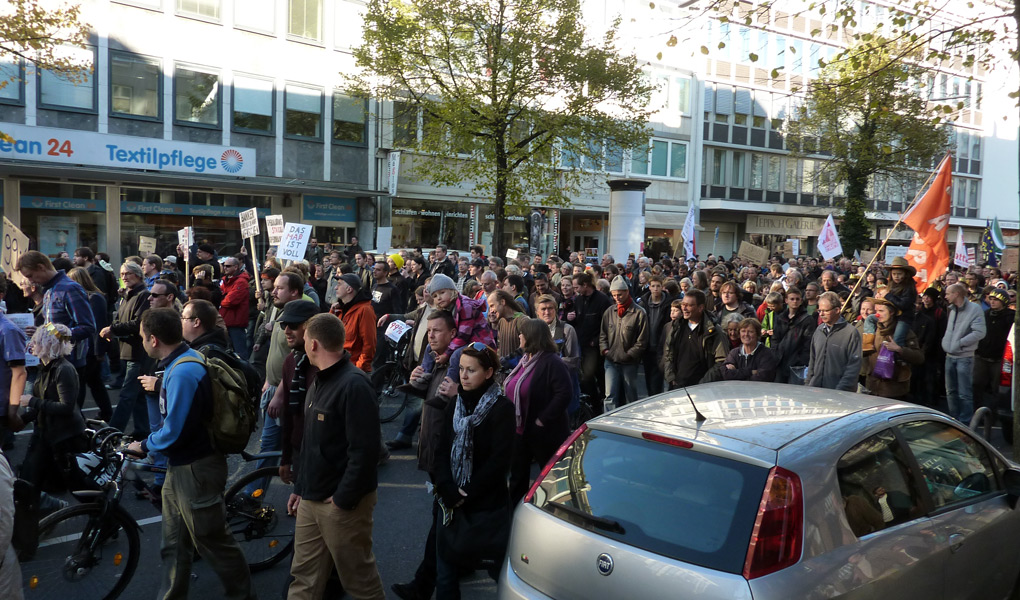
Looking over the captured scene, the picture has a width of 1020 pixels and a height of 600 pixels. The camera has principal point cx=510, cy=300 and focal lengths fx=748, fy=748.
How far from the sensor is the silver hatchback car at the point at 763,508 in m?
2.85

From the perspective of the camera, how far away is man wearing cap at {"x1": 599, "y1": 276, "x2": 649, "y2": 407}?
8.54m

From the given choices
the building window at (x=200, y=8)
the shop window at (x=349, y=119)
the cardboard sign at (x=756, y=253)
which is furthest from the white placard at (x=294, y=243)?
the shop window at (x=349, y=119)

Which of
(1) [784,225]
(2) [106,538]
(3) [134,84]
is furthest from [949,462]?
(1) [784,225]

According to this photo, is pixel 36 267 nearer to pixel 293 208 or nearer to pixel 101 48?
pixel 101 48

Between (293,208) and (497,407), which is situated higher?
(293,208)

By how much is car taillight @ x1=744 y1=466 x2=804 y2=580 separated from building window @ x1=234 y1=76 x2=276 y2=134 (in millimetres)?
26120

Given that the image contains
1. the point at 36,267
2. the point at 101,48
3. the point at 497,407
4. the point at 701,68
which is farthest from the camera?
the point at 701,68

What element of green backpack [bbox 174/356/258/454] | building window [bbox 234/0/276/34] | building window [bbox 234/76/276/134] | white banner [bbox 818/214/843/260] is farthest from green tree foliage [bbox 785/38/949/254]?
green backpack [bbox 174/356/258/454]

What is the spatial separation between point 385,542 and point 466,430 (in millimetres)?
1843

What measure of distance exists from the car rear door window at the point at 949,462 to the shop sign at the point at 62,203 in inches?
1009

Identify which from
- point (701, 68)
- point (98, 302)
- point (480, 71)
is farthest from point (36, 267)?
point (701, 68)

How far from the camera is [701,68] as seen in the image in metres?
40.7

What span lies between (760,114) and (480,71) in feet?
81.9

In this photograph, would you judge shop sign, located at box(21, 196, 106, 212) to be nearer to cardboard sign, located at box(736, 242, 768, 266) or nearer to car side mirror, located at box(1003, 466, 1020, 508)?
cardboard sign, located at box(736, 242, 768, 266)
